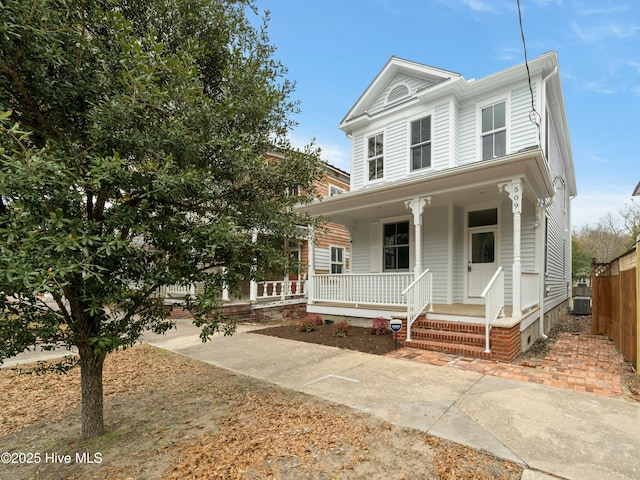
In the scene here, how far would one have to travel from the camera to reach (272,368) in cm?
543

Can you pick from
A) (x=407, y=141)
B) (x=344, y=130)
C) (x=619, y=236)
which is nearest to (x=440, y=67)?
(x=407, y=141)

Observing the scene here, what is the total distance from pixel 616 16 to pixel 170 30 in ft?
30.8

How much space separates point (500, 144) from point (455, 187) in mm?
2639

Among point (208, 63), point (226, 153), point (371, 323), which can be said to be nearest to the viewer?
point (226, 153)

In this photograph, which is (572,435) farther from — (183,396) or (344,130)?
(344,130)

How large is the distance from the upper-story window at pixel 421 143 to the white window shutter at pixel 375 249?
6.94 feet

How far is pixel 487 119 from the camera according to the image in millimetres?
8867

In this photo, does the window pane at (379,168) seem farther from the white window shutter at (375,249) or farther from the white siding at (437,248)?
the white siding at (437,248)

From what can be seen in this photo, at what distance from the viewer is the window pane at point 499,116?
8.61 meters

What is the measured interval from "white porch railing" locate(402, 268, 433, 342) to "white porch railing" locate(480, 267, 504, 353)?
1386mm

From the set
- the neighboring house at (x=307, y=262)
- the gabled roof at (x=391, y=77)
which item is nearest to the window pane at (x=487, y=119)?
the gabled roof at (x=391, y=77)

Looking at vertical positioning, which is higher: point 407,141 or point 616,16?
point 616,16

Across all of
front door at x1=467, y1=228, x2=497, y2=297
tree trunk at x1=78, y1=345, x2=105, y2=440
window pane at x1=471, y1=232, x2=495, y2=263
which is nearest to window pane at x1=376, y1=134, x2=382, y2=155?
front door at x1=467, y1=228, x2=497, y2=297

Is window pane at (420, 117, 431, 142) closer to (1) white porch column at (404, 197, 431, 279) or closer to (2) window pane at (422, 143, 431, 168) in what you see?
(2) window pane at (422, 143, 431, 168)
